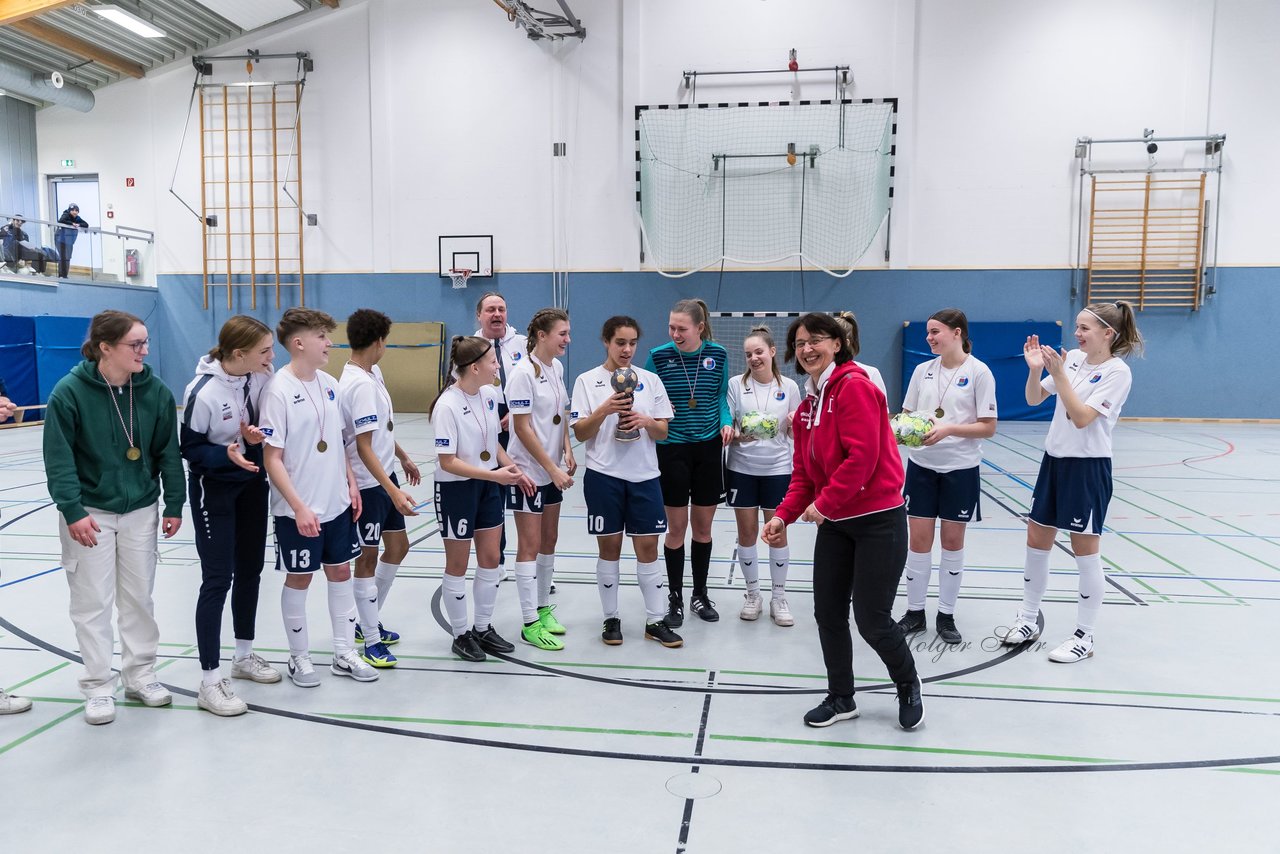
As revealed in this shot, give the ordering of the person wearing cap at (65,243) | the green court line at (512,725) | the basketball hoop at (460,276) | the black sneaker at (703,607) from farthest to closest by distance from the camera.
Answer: the basketball hoop at (460,276), the person wearing cap at (65,243), the black sneaker at (703,607), the green court line at (512,725)

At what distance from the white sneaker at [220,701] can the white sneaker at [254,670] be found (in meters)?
0.25

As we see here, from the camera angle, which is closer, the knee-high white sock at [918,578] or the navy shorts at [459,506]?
the navy shorts at [459,506]

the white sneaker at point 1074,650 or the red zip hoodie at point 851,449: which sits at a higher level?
→ the red zip hoodie at point 851,449

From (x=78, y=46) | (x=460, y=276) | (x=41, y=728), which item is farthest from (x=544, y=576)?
(x=78, y=46)

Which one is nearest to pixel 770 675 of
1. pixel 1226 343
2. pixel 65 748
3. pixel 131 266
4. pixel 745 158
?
pixel 65 748

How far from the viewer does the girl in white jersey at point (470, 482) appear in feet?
13.5

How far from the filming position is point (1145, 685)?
3.95 meters

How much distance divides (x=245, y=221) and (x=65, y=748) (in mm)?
15798

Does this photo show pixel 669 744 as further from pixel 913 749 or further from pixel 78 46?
pixel 78 46

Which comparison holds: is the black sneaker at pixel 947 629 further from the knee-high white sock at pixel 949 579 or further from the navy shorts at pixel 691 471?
the navy shorts at pixel 691 471

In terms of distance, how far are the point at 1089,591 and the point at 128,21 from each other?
17451 millimetres

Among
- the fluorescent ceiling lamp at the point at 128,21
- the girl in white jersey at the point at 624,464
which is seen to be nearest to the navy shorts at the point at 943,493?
the girl in white jersey at the point at 624,464

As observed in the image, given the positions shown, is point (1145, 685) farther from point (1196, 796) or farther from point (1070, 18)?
point (1070, 18)

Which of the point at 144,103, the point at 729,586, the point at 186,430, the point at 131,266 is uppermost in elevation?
the point at 144,103
